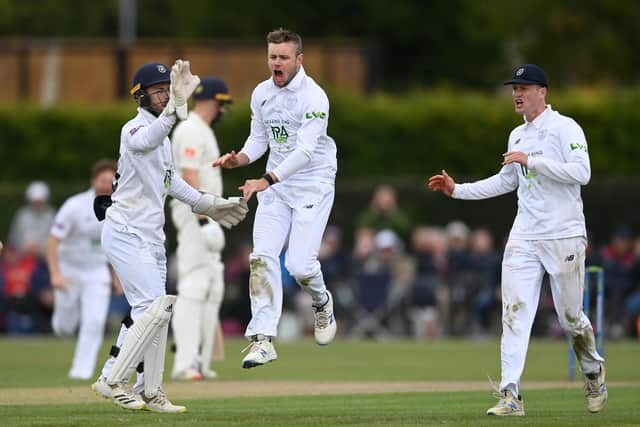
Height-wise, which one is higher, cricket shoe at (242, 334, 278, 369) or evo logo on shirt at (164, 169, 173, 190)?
evo logo on shirt at (164, 169, 173, 190)

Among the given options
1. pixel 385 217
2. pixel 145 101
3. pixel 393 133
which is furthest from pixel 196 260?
pixel 393 133

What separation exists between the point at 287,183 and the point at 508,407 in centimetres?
258

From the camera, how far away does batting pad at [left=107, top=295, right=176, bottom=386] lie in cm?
1091

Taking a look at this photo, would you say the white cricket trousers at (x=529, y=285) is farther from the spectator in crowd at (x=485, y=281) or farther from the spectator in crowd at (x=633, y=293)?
the spectator in crowd at (x=485, y=281)

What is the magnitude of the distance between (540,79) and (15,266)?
14742mm

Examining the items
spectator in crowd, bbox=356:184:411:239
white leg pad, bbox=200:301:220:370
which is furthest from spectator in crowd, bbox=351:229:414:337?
white leg pad, bbox=200:301:220:370

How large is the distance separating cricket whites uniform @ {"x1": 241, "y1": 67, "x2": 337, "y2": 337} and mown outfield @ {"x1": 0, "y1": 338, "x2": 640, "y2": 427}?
101cm

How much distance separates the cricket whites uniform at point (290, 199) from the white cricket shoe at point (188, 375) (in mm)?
3428

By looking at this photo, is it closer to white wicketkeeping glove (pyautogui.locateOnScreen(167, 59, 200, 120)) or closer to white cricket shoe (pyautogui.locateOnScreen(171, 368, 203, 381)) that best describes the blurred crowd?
white cricket shoe (pyautogui.locateOnScreen(171, 368, 203, 381))

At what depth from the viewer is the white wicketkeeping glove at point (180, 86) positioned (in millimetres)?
10555

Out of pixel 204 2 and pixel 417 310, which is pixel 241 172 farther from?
pixel 204 2

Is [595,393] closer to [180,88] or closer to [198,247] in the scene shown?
[180,88]

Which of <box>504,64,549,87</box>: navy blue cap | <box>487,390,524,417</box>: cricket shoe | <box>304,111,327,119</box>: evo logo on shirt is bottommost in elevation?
<box>487,390,524,417</box>: cricket shoe

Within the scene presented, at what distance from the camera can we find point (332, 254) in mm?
24484
